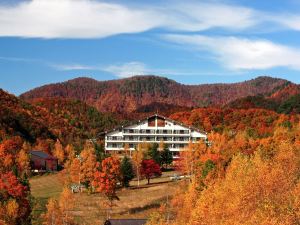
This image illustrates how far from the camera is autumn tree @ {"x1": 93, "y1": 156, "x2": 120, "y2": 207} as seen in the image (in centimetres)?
8400

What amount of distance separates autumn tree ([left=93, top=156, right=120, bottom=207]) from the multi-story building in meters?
52.8

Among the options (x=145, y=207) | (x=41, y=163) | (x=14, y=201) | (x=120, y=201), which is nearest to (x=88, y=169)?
(x=120, y=201)

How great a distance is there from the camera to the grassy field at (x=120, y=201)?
3172 inches

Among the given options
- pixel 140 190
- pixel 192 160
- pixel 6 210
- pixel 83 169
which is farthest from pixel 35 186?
pixel 6 210

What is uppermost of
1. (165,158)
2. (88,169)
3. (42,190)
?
(165,158)

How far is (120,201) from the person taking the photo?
8881 centimetres

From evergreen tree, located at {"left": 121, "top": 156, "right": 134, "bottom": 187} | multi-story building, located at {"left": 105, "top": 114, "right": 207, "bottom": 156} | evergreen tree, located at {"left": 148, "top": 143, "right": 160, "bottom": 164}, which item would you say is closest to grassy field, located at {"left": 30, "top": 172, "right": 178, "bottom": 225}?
evergreen tree, located at {"left": 121, "top": 156, "right": 134, "bottom": 187}

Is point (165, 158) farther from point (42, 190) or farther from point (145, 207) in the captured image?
point (145, 207)

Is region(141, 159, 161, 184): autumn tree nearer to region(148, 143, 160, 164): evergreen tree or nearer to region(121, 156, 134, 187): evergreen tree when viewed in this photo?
region(121, 156, 134, 187): evergreen tree

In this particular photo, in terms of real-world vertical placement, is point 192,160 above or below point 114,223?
above

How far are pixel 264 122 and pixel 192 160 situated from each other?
264 ft

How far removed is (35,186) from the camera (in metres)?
109

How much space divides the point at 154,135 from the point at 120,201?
57.5 meters

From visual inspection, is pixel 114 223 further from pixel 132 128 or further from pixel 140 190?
pixel 132 128
